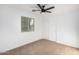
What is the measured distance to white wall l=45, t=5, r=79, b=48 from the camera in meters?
3.63

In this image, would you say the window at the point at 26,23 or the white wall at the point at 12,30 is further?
the window at the point at 26,23

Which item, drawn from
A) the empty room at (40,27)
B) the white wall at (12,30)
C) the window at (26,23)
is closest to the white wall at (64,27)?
the empty room at (40,27)

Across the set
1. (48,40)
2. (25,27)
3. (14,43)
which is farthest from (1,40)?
(48,40)

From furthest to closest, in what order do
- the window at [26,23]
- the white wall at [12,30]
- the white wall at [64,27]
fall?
1. the window at [26,23]
2. the white wall at [64,27]
3. the white wall at [12,30]

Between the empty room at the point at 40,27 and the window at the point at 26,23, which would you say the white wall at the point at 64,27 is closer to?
the empty room at the point at 40,27

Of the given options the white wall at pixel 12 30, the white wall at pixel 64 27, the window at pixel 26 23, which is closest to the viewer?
the white wall at pixel 12 30

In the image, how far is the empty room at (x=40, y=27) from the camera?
3463 mm

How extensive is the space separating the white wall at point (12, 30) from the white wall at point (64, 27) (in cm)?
49

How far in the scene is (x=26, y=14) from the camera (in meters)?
4.00

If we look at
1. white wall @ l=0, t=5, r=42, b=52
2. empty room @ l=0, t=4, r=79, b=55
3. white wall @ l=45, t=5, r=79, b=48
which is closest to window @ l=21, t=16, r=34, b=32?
empty room @ l=0, t=4, r=79, b=55

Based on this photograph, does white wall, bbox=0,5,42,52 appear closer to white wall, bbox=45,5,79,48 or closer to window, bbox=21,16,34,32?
window, bbox=21,16,34,32

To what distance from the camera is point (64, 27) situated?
144 inches

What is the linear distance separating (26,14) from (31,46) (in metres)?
1.23

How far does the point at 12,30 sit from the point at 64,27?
183cm
